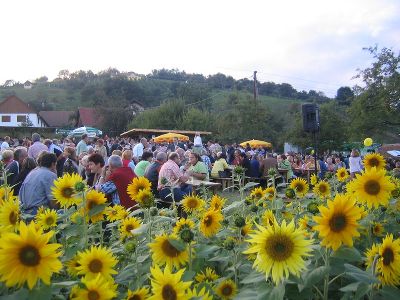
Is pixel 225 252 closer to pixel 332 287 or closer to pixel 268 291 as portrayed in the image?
pixel 332 287

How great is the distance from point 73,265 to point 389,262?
1326mm

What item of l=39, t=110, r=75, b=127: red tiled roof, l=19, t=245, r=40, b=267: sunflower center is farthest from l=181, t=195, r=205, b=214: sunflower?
l=39, t=110, r=75, b=127: red tiled roof

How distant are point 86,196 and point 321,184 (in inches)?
80.1

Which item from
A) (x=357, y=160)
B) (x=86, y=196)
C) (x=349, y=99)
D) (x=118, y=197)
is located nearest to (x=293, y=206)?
(x=86, y=196)

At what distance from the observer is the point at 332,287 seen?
7.35 ft

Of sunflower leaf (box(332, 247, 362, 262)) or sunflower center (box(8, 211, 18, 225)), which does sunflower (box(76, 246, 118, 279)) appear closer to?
sunflower center (box(8, 211, 18, 225))

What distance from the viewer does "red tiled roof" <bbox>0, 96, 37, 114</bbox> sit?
7281cm

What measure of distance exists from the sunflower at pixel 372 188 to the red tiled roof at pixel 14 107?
74.7m

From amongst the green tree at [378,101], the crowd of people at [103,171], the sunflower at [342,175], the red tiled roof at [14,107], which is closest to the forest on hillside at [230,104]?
the green tree at [378,101]

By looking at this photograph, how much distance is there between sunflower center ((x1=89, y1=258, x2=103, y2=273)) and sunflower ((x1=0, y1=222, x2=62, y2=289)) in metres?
0.40

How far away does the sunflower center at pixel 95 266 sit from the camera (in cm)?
197

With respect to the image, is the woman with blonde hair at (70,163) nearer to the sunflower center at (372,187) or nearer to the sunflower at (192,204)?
the sunflower at (192,204)

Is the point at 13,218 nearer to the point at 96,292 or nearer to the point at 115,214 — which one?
the point at 96,292

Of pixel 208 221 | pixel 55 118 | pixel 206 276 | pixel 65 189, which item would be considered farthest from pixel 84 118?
pixel 206 276
